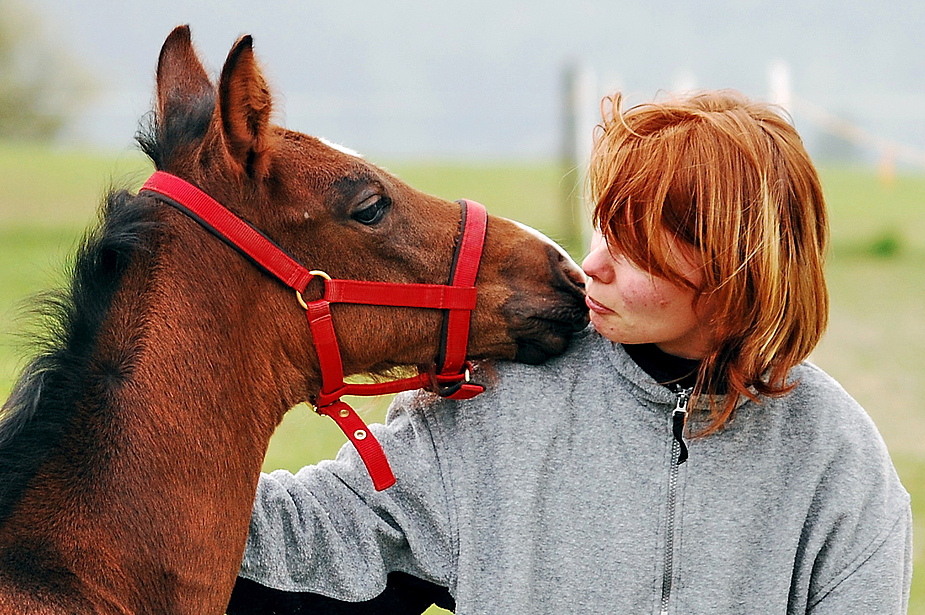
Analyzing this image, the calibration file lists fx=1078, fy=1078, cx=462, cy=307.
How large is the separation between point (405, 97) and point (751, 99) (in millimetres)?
18405

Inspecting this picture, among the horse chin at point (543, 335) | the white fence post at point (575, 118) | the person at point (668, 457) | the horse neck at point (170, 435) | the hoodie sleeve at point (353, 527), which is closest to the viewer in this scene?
the horse neck at point (170, 435)

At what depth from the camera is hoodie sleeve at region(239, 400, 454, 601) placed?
82.2 inches

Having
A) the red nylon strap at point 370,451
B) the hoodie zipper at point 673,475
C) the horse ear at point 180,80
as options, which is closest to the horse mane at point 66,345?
the horse ear at point 180,80

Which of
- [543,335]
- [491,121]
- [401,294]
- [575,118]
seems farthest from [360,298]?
[491,121]

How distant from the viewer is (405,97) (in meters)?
20.1

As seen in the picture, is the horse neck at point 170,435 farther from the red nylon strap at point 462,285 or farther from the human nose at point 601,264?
the human nose at point 601,264

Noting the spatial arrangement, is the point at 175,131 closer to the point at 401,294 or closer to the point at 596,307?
the point at 401,294

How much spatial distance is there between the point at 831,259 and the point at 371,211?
3937 mm

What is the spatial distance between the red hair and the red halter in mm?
320

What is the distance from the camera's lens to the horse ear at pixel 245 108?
76.0 inches

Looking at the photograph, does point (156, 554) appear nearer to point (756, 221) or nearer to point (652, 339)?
point (652, 339)

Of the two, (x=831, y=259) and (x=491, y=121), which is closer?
(x=831, y=259)

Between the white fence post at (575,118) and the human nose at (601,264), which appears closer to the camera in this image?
the human nose at (601,264)

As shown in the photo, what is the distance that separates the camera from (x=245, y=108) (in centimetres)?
199
